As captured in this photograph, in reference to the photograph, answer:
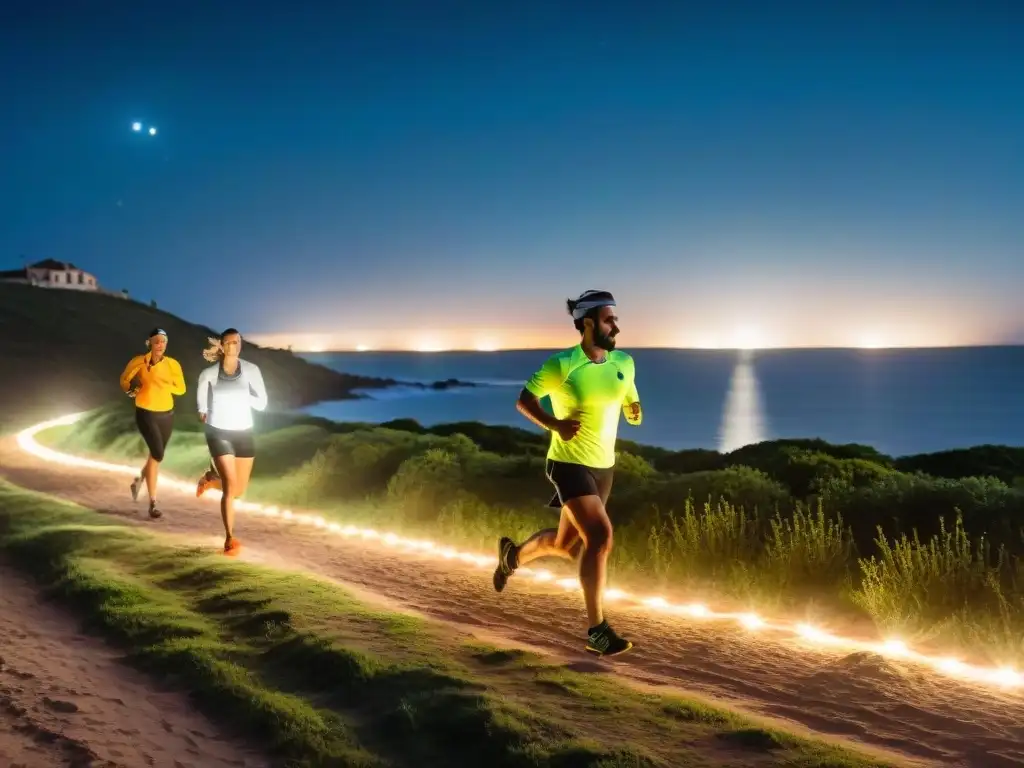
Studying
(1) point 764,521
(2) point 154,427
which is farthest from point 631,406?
(2) point 154,427

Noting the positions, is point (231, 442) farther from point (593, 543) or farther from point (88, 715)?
point (593, 543)

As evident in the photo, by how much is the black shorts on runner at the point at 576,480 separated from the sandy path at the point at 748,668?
1.13 m

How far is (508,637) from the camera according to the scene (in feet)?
22.8

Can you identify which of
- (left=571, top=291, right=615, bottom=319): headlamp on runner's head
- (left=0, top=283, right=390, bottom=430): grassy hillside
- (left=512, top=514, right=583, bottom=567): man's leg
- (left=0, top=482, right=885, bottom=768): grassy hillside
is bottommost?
(left=0, top=482, right=885, bottom=768): grassy hillside

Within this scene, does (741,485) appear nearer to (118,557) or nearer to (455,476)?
(455,476)

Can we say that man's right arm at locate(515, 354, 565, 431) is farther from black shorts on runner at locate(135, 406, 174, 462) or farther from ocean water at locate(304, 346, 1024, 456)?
ocean water at locate(304, 346, 1024, 456)

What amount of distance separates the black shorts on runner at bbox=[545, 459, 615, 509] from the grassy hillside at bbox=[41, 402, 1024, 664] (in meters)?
2.66

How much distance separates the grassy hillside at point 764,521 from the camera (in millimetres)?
7691

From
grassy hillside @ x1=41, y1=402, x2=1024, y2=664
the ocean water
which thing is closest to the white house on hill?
the ocean water

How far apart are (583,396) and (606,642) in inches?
67.2

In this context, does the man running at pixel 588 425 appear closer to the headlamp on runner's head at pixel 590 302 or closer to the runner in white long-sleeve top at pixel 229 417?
the headlamp on runner's head at pixel 590 302

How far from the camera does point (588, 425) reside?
6.41 meters

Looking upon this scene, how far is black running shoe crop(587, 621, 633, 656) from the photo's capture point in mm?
6344

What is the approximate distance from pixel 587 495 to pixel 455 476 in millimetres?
8014
